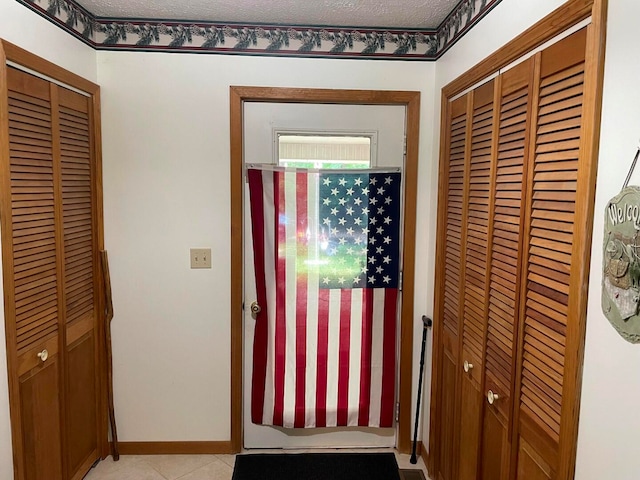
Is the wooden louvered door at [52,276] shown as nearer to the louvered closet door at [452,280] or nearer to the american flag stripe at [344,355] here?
the american flag stripe at [344,355]

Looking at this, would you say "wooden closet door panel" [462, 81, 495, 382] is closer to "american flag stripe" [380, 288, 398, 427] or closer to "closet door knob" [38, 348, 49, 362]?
"american flag stripe" [380, 288, 398, 427]

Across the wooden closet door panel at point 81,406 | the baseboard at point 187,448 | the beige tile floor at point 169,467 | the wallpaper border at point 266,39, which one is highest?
the wallpaper border at point 266,39

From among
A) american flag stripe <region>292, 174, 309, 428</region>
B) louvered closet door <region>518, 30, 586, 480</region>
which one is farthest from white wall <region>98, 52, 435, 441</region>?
louvered closet door <region>518, 30, 586, 480</region>

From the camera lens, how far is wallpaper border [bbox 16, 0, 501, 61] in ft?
7.75

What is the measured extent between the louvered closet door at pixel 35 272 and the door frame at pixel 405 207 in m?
0.86

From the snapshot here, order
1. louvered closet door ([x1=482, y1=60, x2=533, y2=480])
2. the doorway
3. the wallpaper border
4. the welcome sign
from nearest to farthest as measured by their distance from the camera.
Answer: the welcome sign → louvered closet door ([x1=482, y1=60, x2=533, y2=480]) → the wallpaper border → the doorway

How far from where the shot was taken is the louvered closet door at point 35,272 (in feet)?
5.74

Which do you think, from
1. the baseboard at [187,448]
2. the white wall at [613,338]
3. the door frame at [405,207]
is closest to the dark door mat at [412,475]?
the door frame at [405,207]

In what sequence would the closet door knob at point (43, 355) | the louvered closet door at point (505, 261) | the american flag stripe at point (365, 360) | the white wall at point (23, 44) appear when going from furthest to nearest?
the american flag stripe at point (365, 360) < the closet door knob at point (43, 355) < the white wall at point (23, 44) < the louvered closet door at point (505, 261)

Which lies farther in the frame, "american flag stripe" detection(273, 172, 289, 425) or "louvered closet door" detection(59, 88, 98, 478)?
"american flag stripe" detection(273, 172, 289, 425)

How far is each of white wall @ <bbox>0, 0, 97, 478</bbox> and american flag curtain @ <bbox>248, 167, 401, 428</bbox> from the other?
3.35 ft

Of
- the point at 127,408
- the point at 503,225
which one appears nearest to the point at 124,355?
the point at 127,408

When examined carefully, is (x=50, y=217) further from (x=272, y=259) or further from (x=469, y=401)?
(x=469, y=401)

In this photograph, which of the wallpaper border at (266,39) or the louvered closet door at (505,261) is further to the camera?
the wallpaper border at (266,39)
